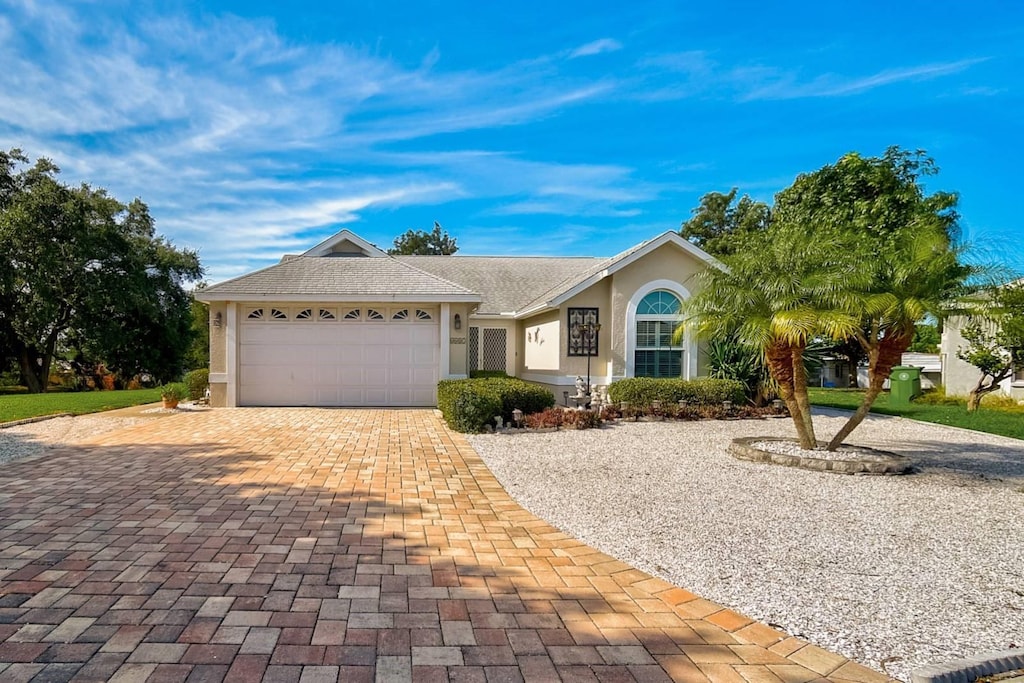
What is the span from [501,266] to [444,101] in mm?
10994

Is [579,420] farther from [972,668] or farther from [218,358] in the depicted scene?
[218,358]

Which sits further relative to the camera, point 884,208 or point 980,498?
point 884,208

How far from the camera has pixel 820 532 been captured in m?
5.14

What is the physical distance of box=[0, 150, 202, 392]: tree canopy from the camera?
77.3ft

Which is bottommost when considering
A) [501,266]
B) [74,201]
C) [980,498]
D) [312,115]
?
[980,498]

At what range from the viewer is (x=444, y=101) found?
1251cm

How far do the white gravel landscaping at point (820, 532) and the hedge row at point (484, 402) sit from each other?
106 centimetres

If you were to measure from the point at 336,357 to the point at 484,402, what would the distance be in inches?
233

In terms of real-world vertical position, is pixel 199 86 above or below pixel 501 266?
above

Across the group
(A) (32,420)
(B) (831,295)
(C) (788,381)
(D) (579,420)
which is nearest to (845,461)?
(C) (788,381)

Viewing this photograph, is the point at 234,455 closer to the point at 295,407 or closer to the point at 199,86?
the point at 295,407

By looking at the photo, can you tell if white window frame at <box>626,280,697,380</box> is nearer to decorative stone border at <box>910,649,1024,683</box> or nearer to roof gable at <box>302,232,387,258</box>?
roof gable at <box>302,232,387,258</box>

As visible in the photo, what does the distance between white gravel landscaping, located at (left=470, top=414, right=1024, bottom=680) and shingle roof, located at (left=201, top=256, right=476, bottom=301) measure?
20.7ft

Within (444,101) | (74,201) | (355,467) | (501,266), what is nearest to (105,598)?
(355,467)
